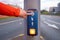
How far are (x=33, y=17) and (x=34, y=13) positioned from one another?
48 mm

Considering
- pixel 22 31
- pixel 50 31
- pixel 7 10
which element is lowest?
pixel 50 31

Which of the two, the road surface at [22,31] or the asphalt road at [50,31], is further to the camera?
the asphalt road at [50,31]

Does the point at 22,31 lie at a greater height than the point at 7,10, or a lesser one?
lesser

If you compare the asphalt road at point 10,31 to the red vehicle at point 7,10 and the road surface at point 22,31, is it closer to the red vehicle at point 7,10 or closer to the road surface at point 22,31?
the road surface at point 22,31

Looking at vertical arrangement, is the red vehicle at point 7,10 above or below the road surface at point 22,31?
above

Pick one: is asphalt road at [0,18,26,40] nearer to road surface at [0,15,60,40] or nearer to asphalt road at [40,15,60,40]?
road surface at [0,15,60,40]

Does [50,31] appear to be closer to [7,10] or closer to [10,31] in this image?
[10,31]

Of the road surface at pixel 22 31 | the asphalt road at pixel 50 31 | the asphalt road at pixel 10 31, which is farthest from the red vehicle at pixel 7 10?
the asphalt road at pixel 50 31

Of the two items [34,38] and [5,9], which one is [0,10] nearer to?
[5,9]

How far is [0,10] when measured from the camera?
164 cm

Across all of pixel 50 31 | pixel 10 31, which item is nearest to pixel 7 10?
pixel 10 31

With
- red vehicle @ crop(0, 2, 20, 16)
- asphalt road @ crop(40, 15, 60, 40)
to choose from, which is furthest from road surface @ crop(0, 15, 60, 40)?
red vehicle @ crop(0, 2, 20, 16)

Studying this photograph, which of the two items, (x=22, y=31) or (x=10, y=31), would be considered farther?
(x=10, y=31)

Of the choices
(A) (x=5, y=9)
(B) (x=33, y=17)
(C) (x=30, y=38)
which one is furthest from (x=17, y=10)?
(C) (x=30, y=38)
